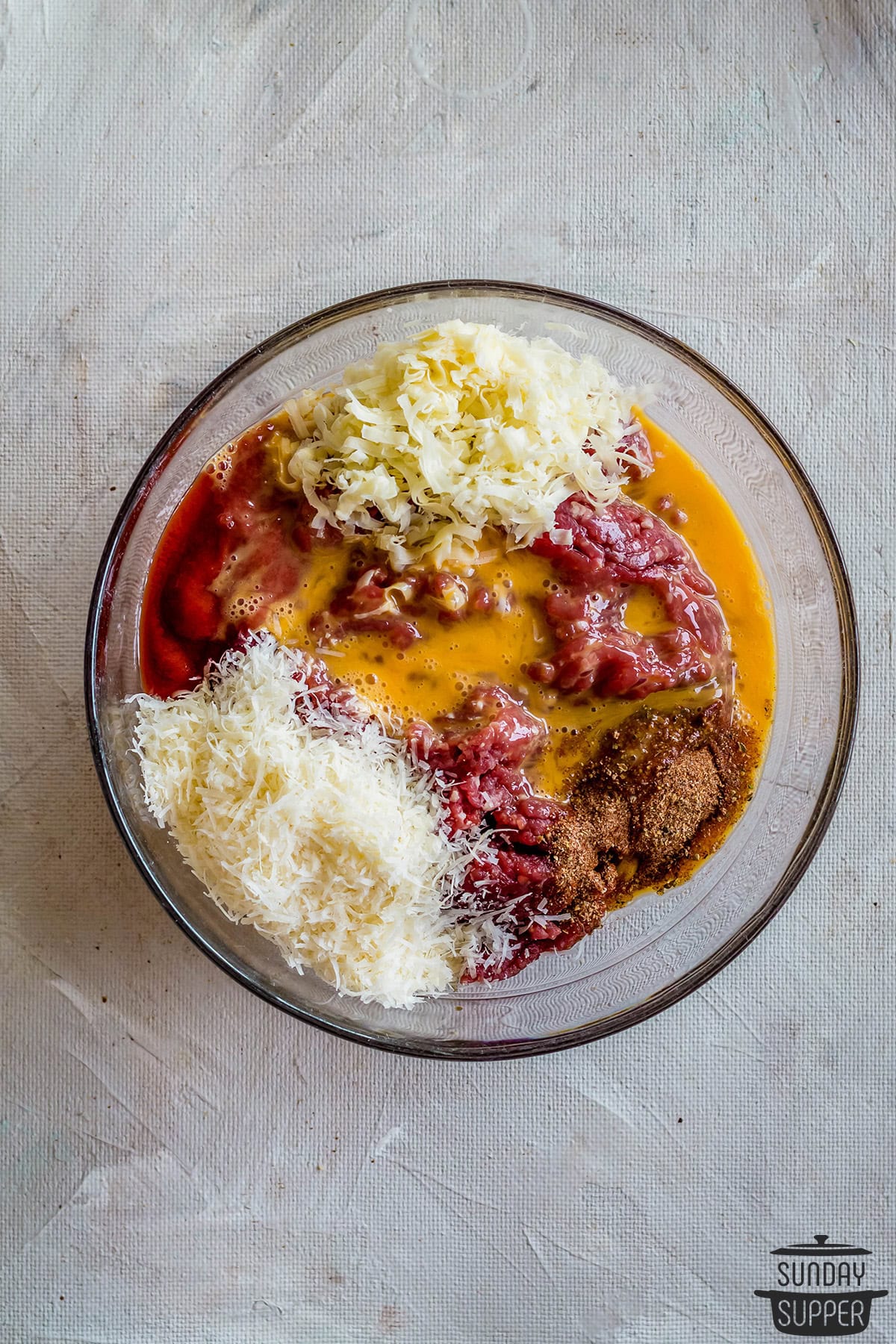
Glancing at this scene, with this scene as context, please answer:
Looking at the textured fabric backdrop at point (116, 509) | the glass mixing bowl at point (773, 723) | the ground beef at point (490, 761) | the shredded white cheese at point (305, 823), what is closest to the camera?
the shredded white cheese at point (305, 823)

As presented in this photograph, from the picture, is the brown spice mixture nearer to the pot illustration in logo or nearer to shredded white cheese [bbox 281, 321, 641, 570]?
shredded white cheese [bbox 281, 321, 641, 570]

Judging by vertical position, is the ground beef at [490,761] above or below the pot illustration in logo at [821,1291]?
above

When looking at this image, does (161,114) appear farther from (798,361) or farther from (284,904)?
(284,904)

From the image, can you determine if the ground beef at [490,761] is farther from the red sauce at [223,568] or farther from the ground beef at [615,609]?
the red sauce at [223,568]

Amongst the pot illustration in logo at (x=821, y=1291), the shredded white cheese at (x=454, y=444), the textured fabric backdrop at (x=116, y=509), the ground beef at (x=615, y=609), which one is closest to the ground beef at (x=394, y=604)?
the shredded white cheese at (x=454, y=444)

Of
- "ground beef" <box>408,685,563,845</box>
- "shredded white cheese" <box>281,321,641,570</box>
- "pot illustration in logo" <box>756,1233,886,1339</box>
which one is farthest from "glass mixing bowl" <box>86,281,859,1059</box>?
"pot illustration in logo" <box>756,1233,886,1339</box>

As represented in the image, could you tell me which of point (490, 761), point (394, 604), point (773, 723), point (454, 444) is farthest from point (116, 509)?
point (773, 723)

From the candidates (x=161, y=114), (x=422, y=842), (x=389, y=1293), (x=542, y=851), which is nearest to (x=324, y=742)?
(x=422, y=842)
